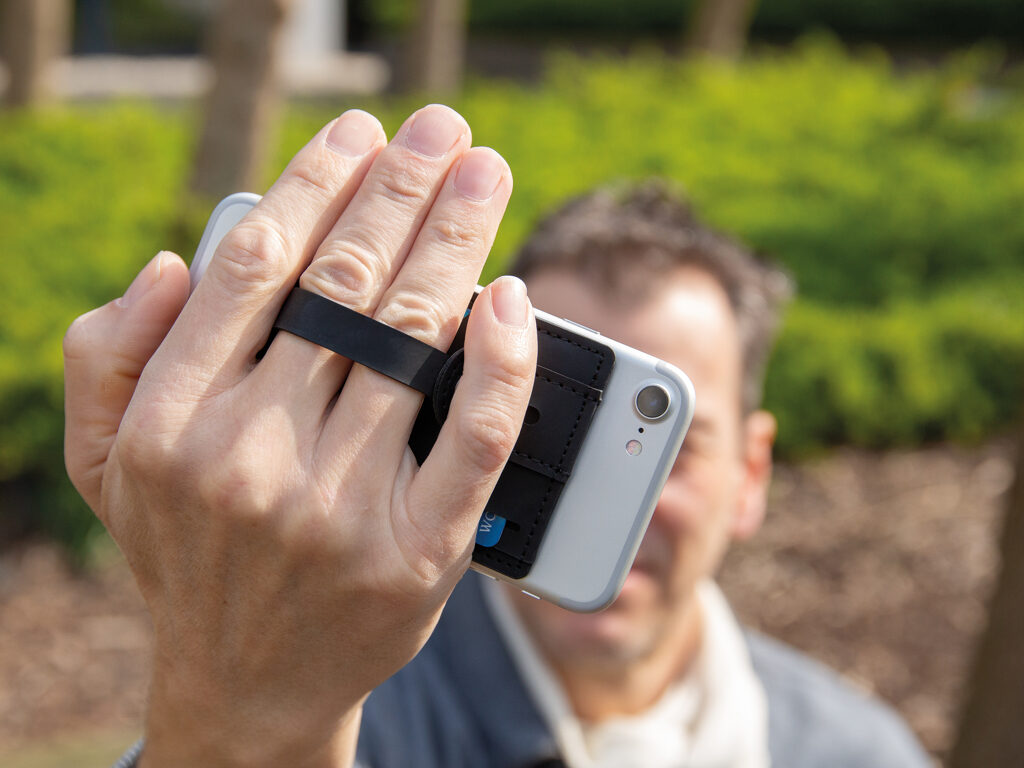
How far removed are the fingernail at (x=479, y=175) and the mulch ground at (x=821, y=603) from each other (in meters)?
3.11

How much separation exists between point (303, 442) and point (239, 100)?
474cm

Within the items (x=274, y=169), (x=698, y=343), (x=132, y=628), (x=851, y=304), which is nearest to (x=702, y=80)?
(x=851, y=304)

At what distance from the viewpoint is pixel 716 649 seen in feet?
7.05

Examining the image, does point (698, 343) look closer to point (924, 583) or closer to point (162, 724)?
point (162, 724)

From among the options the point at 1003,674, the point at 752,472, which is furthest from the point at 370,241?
the point at 1003,674

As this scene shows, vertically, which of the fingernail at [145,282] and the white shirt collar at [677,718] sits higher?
the fingernail at [145,282]

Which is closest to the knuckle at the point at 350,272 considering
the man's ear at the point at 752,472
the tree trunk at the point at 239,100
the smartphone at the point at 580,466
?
the smartphone at the point at 580,466

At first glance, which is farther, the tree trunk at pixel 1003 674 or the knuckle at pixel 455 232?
the tree trunk at pixel 1003 674

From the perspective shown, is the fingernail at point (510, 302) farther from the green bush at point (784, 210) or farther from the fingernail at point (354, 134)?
the green bush at point (784, 210)

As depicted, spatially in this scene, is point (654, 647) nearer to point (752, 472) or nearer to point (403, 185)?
point (752, 472)

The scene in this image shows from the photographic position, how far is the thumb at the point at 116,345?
113 cm

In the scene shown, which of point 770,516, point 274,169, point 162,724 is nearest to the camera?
point 162,724

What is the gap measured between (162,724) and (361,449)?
399mm

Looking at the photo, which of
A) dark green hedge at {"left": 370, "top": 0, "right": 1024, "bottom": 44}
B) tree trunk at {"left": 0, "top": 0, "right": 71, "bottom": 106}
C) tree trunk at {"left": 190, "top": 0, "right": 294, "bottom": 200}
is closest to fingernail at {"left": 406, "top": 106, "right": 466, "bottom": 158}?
tree trunk at {"left": 190, "top": 0, "right": 294, "bottom": 200}
